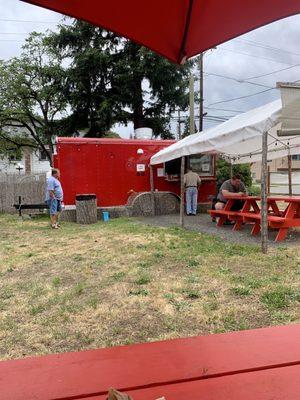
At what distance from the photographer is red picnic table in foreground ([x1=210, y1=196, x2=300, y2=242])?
347 inches

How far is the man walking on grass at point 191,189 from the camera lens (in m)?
15.0

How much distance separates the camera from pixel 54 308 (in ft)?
17.0

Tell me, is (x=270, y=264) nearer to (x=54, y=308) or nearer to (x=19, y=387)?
(x=54, y=308)

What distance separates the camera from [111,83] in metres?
24.0

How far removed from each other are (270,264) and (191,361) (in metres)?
5.33

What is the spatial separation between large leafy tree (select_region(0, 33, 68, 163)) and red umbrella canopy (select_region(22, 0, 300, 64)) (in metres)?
23.9

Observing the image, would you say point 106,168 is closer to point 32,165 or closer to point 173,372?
point 173,372

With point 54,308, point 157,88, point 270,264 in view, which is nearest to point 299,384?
point 54,308

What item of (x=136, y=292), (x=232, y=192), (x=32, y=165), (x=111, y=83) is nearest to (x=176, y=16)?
(x=136, y=292)

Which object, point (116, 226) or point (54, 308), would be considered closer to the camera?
point (54, 308)

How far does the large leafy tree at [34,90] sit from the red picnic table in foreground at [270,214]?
53.9ft

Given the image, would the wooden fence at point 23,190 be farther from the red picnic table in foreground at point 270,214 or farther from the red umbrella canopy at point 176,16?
the red umbrella canopy at point 176,16

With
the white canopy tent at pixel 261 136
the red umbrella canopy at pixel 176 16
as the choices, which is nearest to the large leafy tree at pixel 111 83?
the white canopy tent at pixel 261 136

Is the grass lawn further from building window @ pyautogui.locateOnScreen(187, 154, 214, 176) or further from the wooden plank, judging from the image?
→ building window @ pyautogui.locateOnScreen(187, 154, 214, 176)
